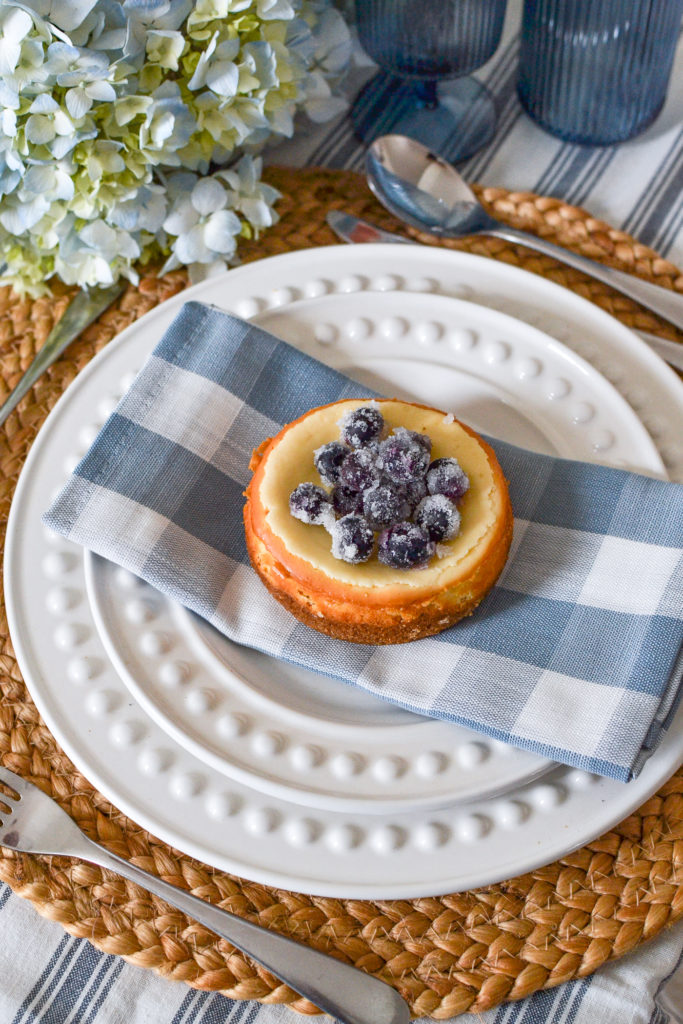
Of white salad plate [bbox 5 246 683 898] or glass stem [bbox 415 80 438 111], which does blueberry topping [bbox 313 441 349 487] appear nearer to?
white salad plate [bbox 5 246 683 898]

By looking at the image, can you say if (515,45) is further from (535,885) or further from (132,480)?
(535,885)

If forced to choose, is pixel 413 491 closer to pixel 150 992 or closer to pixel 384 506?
pixel 384 506

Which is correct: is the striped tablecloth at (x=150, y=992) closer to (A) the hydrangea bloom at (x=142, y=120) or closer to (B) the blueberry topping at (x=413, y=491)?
(B) the blueberry topping at (x=413, y=491)

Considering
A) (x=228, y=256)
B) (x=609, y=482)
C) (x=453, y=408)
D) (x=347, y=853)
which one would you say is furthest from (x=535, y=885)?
(x=228, y=256)

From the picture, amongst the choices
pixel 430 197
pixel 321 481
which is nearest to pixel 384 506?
pixel 321 481

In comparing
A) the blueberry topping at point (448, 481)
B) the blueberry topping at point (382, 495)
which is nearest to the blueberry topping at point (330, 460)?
the blueberry topping at point (382, 495)

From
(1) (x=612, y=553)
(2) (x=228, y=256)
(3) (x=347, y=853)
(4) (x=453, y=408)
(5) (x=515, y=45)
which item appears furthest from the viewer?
(5) (x=515, y=45)
